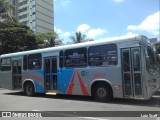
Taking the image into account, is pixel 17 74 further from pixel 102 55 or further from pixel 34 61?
pixel 102 55

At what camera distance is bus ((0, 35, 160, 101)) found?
39.1ft

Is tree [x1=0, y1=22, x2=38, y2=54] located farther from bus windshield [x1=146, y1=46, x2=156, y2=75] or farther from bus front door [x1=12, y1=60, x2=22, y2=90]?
bus windshield [x1=146, y1=46, x2=156, y2=75]

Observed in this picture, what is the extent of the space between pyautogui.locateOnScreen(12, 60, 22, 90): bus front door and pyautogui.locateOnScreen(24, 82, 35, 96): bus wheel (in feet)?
1.85

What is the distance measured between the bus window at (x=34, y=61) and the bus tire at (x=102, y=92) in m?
4.43

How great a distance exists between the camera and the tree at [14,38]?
36688 mm

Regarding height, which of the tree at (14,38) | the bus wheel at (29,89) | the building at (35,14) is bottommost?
the bus wheel at (29,89)

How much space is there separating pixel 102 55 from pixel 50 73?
157 inches

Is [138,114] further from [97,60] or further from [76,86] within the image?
[76,86]

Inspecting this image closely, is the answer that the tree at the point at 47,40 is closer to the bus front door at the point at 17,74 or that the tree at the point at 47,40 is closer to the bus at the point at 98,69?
the bus front door at the point at 17,74

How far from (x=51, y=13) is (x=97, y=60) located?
109912 millimetres

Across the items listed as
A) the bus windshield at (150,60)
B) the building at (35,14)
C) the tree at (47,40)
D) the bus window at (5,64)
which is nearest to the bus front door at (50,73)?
the bus window at (5,64)

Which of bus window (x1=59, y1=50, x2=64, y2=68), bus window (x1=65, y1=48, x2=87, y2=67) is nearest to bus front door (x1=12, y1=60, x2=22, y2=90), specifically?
bus window (x1=59, y1=50, x2=64, y2=68)

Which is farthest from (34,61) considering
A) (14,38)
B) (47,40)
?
(47,40)

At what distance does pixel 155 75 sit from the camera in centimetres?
1304
